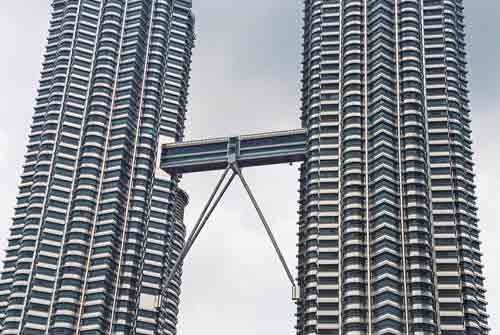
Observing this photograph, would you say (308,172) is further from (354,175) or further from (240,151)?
(240,151)

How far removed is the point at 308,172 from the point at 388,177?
14.5 m

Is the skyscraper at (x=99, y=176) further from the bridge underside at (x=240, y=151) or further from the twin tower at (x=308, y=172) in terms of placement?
the bridge underside at (x=240, y=151)

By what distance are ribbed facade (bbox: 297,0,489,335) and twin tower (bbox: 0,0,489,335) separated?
0.26 metres

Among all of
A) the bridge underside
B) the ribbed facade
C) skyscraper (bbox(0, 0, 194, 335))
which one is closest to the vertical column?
the ribbed facade

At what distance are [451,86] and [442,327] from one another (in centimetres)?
4525

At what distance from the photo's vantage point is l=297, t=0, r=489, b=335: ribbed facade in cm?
13238

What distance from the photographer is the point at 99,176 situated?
160125mm

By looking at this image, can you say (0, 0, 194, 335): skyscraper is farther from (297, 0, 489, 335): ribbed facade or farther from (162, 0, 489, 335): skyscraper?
(297, 0, 489, 335): ribbed facade

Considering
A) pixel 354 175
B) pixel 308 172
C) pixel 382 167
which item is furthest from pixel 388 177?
pixel 308 172

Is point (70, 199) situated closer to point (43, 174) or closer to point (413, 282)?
point (43, 174)

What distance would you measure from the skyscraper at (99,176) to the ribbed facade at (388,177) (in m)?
27.5

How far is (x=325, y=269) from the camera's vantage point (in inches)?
5418

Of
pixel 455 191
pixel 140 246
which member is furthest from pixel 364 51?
pixel 140 246

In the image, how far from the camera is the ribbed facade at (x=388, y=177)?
13238cm
